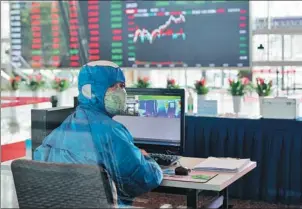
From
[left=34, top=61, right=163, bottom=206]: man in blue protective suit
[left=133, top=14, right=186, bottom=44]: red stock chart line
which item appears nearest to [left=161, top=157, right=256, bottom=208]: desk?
[left=34, top=61, right=163, bottom=206]: man in blue protective suit

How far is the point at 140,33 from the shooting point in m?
4.38

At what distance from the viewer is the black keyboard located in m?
2.56

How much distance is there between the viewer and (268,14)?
3.18 m

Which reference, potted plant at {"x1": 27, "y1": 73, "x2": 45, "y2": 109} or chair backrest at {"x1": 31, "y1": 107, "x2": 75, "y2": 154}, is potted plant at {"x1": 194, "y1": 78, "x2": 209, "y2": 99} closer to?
potted plant at {"x1": 27, "y1": 73, "x2": 45, "y2": 109}

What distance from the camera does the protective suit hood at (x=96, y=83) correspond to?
210cm

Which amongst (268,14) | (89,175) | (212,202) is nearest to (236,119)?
(268,14)

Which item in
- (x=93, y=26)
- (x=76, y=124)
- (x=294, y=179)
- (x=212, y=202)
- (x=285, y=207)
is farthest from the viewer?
(x=93, y=26)

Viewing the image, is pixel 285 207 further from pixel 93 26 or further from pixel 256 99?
pixel 93 26

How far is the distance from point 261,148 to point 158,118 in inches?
63.0

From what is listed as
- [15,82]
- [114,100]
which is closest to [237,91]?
[15,82]

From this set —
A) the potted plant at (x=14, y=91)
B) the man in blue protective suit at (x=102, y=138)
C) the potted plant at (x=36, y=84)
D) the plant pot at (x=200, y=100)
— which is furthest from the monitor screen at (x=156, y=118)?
the plant pot at (x=200, y=100)

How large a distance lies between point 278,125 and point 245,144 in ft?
0.89

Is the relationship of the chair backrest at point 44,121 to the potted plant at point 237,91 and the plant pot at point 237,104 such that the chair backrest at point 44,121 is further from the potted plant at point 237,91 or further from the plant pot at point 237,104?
the plant pot at point 237,104

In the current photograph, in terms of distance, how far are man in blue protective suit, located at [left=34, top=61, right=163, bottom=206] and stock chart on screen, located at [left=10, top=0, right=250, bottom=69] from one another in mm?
1806
